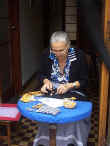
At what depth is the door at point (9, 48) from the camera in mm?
3371

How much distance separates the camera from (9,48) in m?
3.60

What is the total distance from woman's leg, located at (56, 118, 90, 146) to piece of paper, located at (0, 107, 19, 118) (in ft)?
1.62

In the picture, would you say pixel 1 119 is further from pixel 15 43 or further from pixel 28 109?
pixel 15 43

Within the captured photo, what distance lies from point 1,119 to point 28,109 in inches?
28.7

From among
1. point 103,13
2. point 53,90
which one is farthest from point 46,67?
point 103,13

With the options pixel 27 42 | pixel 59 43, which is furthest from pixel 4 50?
pixel 59 43

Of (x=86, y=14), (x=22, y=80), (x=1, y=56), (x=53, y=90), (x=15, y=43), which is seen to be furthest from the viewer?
(x=22, y=80)

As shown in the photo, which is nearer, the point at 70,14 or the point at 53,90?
the point at 53,90

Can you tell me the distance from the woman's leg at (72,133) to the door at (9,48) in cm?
144

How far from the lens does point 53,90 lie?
2.15 m

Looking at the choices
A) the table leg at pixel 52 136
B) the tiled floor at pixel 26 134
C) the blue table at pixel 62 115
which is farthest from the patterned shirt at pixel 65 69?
the tiled floor at pixel 26 134

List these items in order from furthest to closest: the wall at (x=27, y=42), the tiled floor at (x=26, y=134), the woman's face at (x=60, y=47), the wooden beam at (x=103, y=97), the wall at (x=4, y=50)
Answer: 1. the wall at (x=27, y=42)
2. the wall at (x=4, y=50)
3. the tiled floor at (x=26, y=134)
4. the woman's face at (x=60, y=47)
5. the wooden beam at (x=103, y=97)

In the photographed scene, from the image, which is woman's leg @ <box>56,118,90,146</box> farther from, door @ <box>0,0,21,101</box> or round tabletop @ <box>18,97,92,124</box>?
door @ <box>0,0,21,101</box>

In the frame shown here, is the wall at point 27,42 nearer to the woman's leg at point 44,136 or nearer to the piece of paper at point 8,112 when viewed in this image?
the piece of paper at point 8,112
